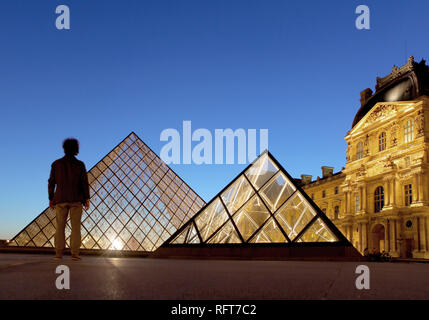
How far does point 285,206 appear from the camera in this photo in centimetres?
1134

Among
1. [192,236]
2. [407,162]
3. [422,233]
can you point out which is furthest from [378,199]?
[192,236]

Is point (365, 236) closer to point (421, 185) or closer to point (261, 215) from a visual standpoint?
point (421, 185)

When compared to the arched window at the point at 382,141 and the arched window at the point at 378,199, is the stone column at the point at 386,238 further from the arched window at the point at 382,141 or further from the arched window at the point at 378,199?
the arched window at the point at 382,141

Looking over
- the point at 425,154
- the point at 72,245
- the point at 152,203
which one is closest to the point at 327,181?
the point at 425,154

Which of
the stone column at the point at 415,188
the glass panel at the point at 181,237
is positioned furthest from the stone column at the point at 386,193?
the glass panel at the point at 181,237

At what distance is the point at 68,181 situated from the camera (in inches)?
233

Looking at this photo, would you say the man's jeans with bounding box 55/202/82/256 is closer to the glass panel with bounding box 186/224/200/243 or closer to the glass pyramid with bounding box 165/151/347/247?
the glass pyramid with bounding box 165/151/347/247

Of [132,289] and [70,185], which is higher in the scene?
[70,185]

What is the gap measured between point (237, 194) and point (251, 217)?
45.6 inches

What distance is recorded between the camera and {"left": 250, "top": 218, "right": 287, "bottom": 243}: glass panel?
35.4ft

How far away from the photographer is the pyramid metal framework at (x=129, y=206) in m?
22.3
